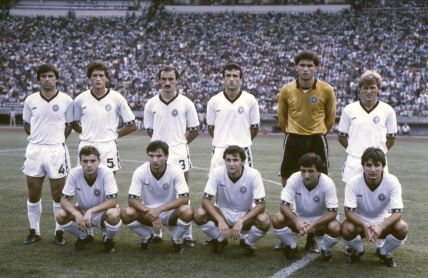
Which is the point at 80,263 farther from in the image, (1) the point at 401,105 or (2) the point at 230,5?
(2) the point at 230,5

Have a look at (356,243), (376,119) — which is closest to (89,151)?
(356,243)

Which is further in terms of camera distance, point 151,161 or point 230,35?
point 230,35

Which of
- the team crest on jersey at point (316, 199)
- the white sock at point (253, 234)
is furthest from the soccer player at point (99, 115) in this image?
the team crest on jersey at point (316, 199)

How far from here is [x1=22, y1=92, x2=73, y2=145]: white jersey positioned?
6375mm

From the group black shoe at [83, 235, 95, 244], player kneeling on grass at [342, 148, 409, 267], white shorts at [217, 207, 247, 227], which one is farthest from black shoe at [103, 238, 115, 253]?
player kneeling on grass at [342, 148, 409, 267]

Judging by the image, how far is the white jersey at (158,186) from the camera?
6066 millimetres

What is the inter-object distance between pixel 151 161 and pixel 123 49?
32.9m

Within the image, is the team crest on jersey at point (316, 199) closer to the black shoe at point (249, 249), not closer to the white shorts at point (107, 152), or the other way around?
the black shoe at point (249, 249)

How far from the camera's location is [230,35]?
38000mm

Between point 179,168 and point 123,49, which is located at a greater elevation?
point 123,49

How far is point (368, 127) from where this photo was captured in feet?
20.7

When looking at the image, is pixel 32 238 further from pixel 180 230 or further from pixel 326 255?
pixel 326 255

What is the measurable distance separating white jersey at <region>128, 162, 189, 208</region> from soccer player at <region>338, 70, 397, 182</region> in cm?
190

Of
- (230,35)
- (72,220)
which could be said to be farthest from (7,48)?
(72,220)
